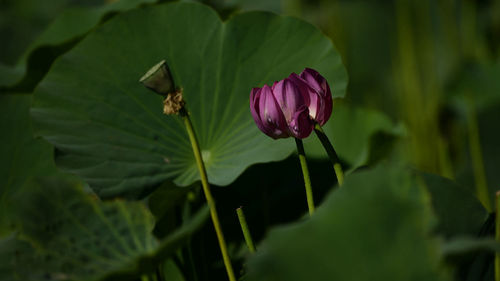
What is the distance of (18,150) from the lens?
0.54 metres

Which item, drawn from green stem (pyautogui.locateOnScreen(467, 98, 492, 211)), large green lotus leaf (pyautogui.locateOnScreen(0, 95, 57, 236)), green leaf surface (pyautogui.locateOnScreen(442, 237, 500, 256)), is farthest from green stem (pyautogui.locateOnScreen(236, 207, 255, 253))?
green stem (pyautogui.locateOnScreen(467, 98, 492, 211))

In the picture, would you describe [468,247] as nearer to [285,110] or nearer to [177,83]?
[285,110]

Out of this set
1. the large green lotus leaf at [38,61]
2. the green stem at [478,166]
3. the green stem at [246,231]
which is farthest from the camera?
the green stem at [478,166]

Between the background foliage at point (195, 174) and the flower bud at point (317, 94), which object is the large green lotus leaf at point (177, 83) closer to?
the background foliage at point (195, 174)

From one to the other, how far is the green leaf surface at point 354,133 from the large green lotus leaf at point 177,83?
0.10m

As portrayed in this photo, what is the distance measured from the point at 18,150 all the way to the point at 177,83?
0.17 metres

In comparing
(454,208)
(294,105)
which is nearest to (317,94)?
(294,105)

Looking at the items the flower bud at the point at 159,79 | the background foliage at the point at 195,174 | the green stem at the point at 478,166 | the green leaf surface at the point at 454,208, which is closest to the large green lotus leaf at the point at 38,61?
the background foliage at the point at 195,174

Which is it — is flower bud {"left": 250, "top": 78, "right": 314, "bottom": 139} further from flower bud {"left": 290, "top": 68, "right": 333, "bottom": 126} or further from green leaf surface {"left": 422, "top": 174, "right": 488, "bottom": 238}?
green leaf surface {"left": 422, "top": 174, "right": 488, "bottom": 238}

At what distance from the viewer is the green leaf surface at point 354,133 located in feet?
1.91

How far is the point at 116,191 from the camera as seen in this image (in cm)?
46

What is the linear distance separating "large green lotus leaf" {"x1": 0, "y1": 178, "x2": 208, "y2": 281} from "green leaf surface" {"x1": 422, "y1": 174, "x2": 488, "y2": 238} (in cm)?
20

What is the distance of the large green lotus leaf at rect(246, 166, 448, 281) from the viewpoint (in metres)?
0.24

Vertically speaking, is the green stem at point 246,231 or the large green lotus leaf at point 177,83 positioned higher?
the large green lotus leaf at point 177,83
